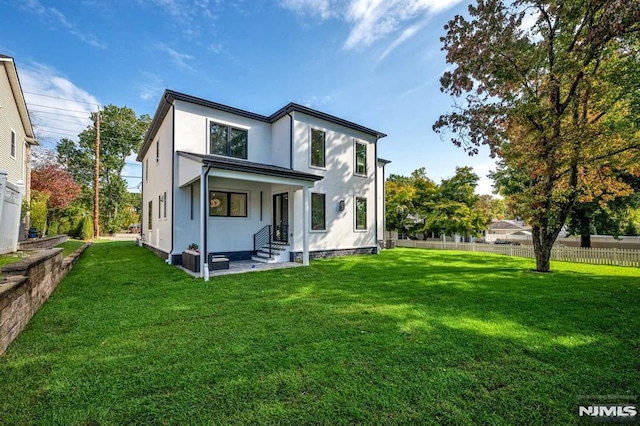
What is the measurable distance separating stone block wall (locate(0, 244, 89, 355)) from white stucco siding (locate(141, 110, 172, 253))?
509 cm

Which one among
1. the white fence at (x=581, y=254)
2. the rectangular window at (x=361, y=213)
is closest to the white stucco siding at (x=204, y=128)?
the rectangular window at (x=361, y=213)

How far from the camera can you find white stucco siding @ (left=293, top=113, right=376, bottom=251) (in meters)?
11.3

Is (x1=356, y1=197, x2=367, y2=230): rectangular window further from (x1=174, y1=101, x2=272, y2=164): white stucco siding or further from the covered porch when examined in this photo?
(x1=174, y1=101, x2=272, y2=164): white stucco siding

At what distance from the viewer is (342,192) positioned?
12.7 m

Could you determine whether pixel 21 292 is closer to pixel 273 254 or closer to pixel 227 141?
pixel 273 254

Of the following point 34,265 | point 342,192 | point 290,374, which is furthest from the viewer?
point 342,192

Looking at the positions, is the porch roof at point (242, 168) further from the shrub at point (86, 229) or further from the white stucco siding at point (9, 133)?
the shrub at point (86, 229)

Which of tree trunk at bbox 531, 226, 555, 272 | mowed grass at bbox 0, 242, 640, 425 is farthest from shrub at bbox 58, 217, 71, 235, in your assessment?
tree trunk at bbox 531, 226, 555, 272

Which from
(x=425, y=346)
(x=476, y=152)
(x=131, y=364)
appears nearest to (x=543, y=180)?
(x=476, y=152)

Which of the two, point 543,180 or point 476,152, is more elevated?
point 476,152

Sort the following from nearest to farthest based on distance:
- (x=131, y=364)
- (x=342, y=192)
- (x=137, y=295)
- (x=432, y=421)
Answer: (x=432, y=421) → (x=131, y=364) → (x=137, y=295) → (x=342, y=192)

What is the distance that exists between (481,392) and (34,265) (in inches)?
238

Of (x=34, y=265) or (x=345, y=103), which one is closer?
(x=34, y=265)

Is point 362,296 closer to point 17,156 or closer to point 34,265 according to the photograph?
point 34,265
